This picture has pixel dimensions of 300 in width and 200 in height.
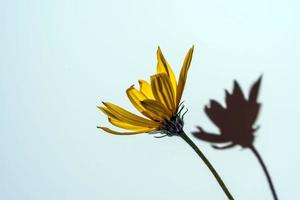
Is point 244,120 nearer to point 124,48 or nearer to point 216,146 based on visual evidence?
point 216,146

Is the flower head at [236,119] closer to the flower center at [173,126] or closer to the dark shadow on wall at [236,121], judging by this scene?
the dark shadow on wall at [236,121]

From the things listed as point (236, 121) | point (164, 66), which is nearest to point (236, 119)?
point (236, 121)

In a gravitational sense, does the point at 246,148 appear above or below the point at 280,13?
below

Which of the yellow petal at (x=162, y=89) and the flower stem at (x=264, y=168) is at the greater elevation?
the yellow petal at (x=162, y=89)

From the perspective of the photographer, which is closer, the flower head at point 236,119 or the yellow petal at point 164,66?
the yellow petal at point 164,66

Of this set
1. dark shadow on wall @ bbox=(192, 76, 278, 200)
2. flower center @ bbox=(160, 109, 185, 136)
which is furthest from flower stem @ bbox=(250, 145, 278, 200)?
flower center @ bbox=(160, 109, 185, 136)

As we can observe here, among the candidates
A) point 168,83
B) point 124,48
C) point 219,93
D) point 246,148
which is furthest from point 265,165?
point 124,48

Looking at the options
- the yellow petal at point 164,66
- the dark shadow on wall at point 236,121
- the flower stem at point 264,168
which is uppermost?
the yellow petal at point 164,66

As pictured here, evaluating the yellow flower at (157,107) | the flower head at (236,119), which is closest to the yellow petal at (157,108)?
the yellow flower at (157,107)
